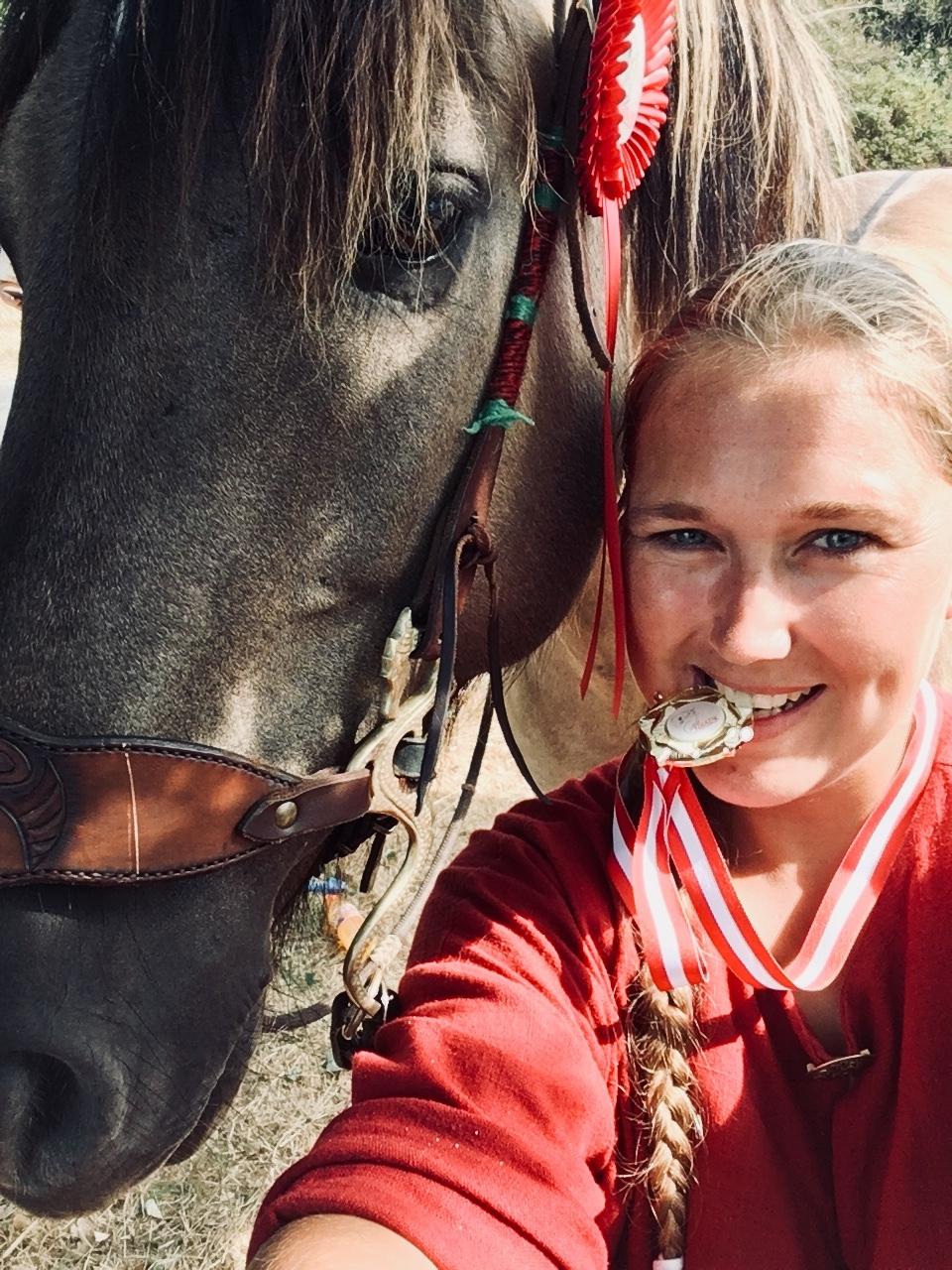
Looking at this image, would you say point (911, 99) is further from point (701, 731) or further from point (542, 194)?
point (701, 731)

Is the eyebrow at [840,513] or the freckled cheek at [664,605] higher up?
the eyebrow at [840,513]

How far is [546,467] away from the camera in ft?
4.70

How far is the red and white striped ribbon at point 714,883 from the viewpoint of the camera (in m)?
1.13

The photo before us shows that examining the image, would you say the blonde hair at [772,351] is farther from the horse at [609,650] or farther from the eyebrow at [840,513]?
the horse at [609,650]

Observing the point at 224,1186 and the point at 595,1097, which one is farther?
the point at 224,1186

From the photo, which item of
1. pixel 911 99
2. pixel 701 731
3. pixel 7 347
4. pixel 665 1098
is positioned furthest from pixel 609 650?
pixel 911 99

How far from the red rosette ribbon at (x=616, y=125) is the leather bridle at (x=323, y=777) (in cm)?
6

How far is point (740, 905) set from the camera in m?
1.17

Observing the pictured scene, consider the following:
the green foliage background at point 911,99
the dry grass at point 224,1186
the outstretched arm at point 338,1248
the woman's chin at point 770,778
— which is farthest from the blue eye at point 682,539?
the green foliage background at point 911,99

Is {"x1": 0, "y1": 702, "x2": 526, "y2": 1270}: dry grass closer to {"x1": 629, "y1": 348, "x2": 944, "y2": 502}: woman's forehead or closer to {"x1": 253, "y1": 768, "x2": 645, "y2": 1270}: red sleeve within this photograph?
{"x1": 253, "y1": 768, "x2": 645, "y2": 1270}: red sleeve

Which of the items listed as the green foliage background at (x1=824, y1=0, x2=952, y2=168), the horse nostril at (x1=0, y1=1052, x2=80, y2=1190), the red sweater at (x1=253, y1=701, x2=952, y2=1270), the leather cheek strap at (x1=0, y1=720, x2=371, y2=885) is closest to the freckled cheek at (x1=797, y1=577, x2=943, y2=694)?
the red sweater at (x1=253, y1=701, x2=952, y2=1270)

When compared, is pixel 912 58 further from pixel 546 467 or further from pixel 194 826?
pixel 194 826

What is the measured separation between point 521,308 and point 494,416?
0.13 m

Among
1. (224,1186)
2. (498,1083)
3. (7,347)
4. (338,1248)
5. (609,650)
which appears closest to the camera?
(338,1248)
